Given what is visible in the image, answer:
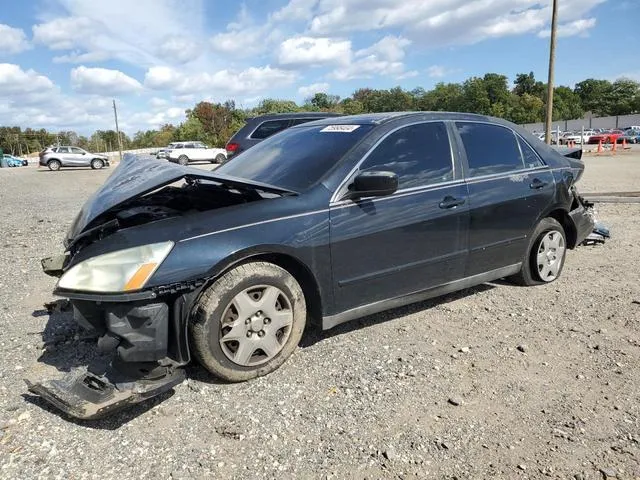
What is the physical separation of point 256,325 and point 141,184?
1108 millimetres

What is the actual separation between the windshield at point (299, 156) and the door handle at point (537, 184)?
5.58ft

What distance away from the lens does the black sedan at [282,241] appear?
2.77 m

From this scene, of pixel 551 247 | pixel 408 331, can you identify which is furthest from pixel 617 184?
pixel 408 331

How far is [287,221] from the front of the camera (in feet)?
10.3

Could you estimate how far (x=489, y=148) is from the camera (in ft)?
14.2

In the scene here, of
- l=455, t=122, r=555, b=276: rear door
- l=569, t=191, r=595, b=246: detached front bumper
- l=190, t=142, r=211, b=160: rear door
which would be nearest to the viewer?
l=455, t=122, r=555, b=276: rear door

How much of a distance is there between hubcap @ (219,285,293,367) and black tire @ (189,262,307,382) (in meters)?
0.02

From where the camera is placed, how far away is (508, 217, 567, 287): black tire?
4656 mm

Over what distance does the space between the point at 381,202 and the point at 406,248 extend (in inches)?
15.3

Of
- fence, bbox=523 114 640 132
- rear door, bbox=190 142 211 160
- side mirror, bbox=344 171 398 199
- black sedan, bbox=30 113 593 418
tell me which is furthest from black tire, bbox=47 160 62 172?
fence, bbox=523 114 640 132

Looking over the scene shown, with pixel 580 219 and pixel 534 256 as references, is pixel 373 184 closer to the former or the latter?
pixel 534 256

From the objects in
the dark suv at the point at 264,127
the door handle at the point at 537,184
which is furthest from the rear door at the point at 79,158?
the door handle at the point at 537,184

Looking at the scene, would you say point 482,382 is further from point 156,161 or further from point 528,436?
point 156,161

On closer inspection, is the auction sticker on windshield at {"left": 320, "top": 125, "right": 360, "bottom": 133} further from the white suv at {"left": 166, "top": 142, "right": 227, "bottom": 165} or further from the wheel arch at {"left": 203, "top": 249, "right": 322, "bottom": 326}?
the white suv at {"left": 166, "top": 142, "right": 227, "bottom": 165}
